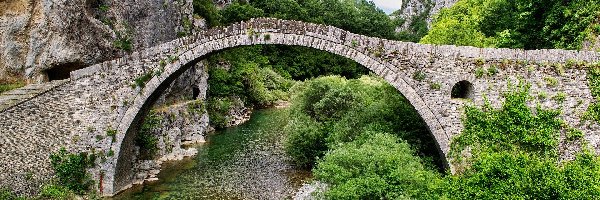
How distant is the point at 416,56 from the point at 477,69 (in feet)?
5.33

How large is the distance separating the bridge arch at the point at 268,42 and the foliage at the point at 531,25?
251 inches

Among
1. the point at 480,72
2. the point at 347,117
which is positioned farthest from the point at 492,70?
the point at 347,117

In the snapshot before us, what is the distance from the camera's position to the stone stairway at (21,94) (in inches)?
579

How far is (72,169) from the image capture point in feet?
52.4

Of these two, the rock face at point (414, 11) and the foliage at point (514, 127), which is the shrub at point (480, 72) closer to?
the foliage at point (514, 127)

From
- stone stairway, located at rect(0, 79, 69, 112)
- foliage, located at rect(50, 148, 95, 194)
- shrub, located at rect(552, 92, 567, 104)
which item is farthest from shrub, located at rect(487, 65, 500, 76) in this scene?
stone stairway, located at rect(0, 79, 69, 112)

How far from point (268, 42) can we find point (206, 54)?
192 cm

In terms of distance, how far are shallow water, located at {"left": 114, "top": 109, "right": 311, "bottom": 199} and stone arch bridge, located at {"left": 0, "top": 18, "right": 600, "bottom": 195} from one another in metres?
1.89

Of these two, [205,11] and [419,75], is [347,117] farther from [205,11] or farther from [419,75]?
[205,11]

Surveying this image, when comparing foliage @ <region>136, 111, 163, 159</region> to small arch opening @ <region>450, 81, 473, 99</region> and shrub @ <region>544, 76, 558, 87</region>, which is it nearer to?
small arch opening @ <region>450, 81, 473, 99</region>

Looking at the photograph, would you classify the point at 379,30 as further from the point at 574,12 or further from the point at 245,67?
the point at 574,12

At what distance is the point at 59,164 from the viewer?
15.8 meters

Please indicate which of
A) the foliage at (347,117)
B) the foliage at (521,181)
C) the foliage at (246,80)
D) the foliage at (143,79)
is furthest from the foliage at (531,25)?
the foliage at (246,80)

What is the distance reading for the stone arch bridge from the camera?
13633mm
